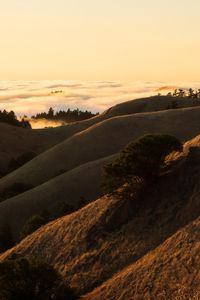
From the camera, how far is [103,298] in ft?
87.0

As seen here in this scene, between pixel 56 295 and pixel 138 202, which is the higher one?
pixel 138 202

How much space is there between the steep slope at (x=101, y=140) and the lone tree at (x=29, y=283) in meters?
52.7

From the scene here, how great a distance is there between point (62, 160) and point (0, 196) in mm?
18293

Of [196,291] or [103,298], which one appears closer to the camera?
[196,291]

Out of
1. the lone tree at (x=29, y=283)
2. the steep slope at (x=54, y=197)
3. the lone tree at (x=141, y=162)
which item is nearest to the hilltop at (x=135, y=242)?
the lone tree at (x=141, y=162)

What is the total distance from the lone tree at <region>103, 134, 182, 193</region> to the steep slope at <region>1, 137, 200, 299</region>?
91cm

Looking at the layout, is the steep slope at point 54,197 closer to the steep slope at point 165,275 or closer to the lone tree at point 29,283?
the lone tree at point 29,283

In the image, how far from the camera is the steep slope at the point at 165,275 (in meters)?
24.2

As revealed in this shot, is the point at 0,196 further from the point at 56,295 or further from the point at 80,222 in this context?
the point at 56,295

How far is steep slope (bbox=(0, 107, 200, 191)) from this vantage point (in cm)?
8519

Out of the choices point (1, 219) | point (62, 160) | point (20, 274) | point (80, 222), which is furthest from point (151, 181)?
point (62, 160)

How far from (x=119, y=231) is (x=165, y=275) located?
8065 millimetres

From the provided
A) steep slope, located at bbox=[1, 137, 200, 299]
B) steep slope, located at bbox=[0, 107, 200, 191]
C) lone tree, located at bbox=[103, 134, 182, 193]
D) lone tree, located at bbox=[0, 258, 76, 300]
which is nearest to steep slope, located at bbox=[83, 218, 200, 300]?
steep slope, located at bbox=[1, 137, 200, 299]

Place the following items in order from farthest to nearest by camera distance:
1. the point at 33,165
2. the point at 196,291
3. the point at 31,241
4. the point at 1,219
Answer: the point at 33,165, the point at 1,219, the point at 31,241, the point at 196,291
